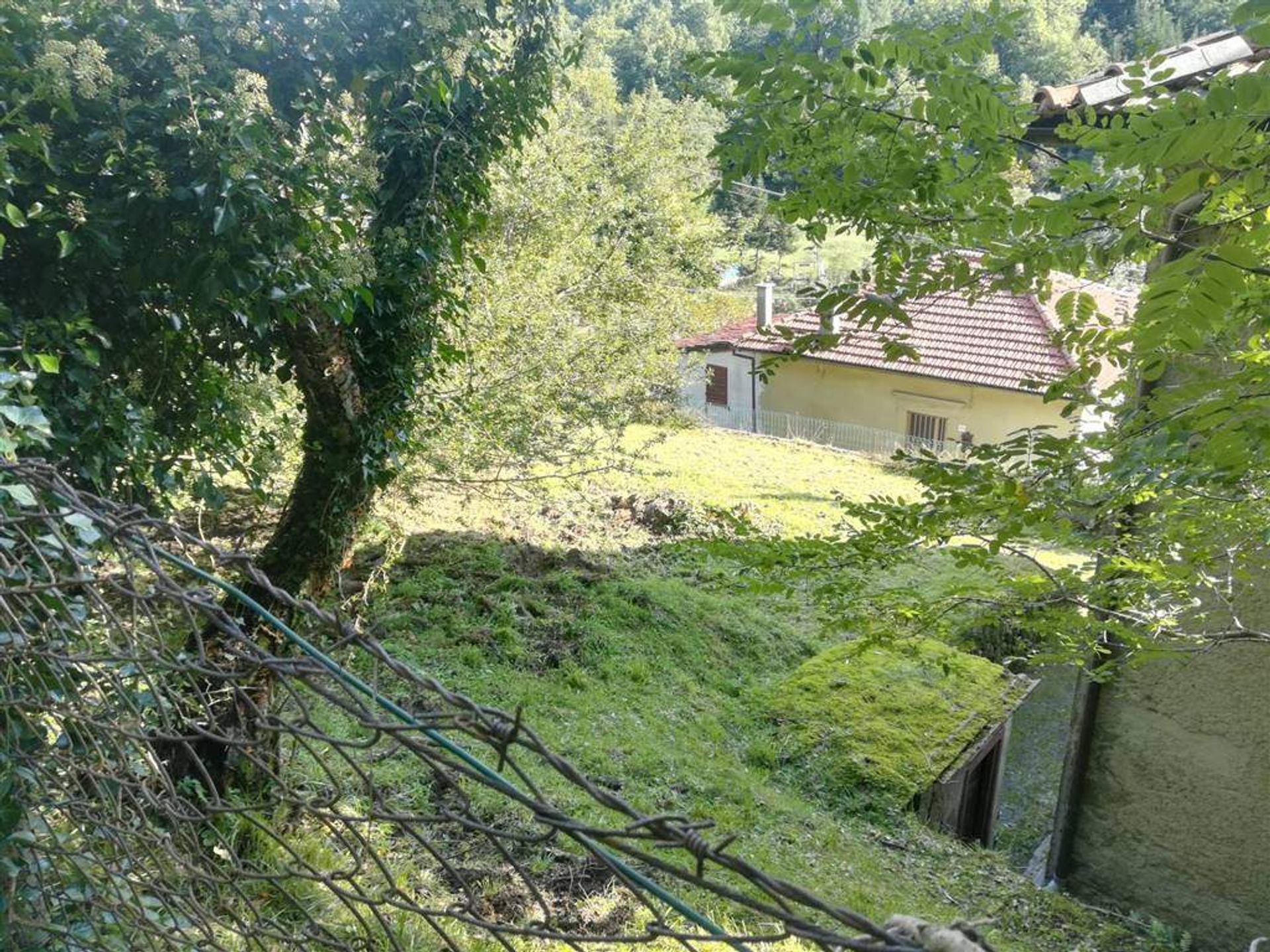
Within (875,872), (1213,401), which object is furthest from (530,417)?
(1213,401)

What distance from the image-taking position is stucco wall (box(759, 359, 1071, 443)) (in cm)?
1661

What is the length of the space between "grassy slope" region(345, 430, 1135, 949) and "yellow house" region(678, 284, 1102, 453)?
165 inches

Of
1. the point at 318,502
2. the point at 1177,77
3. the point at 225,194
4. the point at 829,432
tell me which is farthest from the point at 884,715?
the point at 829,432

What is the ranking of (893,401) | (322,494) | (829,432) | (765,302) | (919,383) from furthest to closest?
1. (765,302)
2. (829,432)
3. (893,401)
4. (919,383)
5. (322,494)

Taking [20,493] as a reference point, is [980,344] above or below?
below

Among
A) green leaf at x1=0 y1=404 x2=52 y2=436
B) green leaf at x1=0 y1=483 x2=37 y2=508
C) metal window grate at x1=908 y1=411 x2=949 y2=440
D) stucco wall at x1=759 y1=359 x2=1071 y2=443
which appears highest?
green leaf at x1=0 y1=404 x2=52 y2=436

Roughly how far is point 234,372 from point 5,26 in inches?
57.3

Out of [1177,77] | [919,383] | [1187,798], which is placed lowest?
[1187,798]

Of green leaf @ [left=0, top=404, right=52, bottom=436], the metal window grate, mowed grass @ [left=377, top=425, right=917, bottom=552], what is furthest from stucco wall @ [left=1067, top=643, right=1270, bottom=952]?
the metal window grate

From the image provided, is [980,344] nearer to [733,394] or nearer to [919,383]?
[919,383]

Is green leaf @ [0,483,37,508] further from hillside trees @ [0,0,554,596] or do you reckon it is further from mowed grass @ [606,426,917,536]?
mowed grass @ [606,426,917,536]

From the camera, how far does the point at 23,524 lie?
1515 mm

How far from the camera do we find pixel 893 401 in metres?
18.5

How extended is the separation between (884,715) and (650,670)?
2.05m
